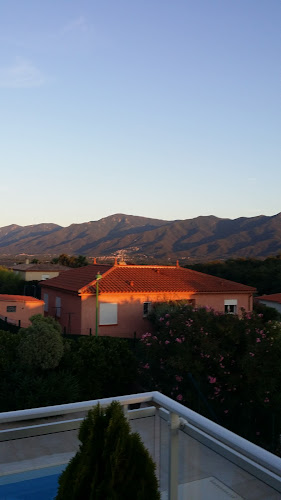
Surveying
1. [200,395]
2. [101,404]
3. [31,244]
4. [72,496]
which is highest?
[31,244]

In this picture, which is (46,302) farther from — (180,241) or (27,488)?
(180,241)

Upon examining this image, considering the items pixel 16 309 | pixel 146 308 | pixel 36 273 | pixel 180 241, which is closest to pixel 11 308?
pixel 16 309

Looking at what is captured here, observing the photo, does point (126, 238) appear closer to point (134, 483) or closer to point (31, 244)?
point (31, 244)

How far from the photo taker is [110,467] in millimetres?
2373

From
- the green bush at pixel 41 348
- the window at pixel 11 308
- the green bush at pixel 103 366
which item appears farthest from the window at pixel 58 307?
the green bush at pixel 41 348

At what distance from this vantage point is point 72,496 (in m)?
2.39

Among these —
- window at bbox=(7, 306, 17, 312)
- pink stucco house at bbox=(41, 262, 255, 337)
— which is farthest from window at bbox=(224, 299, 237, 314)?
window at bbox=(7, 306, 17, 312)

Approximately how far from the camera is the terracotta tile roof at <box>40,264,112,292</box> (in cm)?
2548

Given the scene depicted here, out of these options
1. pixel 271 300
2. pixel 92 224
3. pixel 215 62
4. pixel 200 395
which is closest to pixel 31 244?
pixel 92 224

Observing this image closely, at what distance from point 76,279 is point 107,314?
4.11m

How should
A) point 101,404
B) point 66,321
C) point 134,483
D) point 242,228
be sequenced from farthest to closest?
point 242,228 → point 66,321 → point 101,404 → point 134,483

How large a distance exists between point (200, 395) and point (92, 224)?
18745 cm

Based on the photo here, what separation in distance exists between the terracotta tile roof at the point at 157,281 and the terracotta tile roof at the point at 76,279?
81 centimetres

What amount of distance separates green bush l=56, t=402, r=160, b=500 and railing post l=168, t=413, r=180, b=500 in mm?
413
